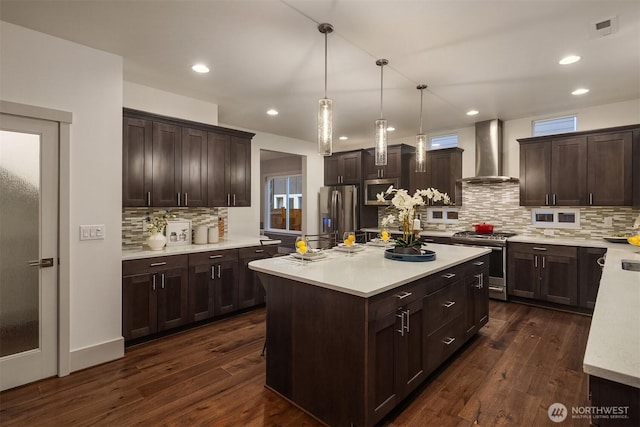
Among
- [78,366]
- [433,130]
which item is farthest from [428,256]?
[433,130]

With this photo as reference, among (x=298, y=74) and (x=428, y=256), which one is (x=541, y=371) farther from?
(x=298, y=74)

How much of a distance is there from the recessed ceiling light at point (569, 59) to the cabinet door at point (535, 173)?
72.5 inches

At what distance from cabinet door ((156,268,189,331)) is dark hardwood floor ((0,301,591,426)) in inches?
7.7

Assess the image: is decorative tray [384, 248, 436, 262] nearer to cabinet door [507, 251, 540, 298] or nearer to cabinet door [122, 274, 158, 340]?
cabinet door [122, 274, 158, 340]

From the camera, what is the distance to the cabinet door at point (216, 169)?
4078 millimetres

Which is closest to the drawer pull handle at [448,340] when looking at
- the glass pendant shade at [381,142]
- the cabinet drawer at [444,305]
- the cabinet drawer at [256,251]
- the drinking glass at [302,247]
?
the cabinet drawer at [444,305]

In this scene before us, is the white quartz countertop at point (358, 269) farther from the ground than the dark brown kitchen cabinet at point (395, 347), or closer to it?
farther from the ground

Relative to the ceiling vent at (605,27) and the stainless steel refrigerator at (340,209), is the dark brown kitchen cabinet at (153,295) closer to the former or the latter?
the stainless steel refrigerator at (340,209)

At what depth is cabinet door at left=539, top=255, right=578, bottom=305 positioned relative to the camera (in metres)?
4.17

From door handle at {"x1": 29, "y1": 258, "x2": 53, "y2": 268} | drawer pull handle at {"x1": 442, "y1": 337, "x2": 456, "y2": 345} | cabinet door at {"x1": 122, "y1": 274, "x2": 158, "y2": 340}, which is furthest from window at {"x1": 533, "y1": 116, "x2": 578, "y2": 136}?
door handle at {"x1": 29, "y1": 258, "x2": 53, "y2": 268}

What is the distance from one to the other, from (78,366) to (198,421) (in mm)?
1424

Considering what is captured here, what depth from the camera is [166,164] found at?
367 cm

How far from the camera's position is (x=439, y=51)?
9.41 feet

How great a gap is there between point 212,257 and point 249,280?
0.62 m
